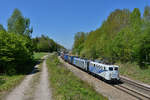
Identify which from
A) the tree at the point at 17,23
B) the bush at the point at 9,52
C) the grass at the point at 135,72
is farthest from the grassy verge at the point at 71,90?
the tree at the point at 17,23

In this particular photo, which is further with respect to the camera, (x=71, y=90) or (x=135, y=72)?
(x=135, y=72)

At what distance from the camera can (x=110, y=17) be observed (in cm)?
4681

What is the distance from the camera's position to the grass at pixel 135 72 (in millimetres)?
24809

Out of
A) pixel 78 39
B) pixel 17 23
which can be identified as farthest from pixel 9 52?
pixel 78 39

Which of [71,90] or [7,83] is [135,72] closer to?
[71,90]

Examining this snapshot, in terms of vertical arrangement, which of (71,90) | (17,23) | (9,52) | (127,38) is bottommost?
(71,90)

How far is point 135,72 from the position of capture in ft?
93.4

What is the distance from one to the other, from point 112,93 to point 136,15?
2338cm

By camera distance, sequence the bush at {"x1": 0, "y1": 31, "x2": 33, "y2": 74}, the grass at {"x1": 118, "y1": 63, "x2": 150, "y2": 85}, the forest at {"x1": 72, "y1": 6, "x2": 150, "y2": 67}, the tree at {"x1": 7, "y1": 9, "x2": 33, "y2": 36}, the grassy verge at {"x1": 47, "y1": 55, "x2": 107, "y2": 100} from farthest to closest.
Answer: the tree at {"x1": 7, "y1": 9, "x2": 33, "y2": 36} → the forest at {"x1": 72, "y1": 6, "x2": 150, "y2": 67} → the grass at {"x1": 118, "y1": 63, "x2": 150, "y2": 85} → the bush at {"x1": 0, "y1": 31, "x2": 33, "y2": 74} → the grassy verge at {"x1": 47, "y1": 55, "x2": 107, "y2": 100}

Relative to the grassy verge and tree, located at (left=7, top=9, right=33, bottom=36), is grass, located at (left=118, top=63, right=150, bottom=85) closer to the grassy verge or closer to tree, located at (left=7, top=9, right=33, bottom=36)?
the grassy verge

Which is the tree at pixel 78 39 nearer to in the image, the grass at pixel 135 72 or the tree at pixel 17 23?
the tree at pixel 17 23

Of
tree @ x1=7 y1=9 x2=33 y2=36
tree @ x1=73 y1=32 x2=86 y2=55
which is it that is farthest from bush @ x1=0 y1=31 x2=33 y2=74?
tree @ x1=73 y1=32 x2=86 y2=55

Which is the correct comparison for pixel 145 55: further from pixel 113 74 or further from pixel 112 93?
pixel 112 93

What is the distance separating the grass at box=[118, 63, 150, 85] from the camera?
24.8m
